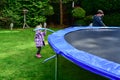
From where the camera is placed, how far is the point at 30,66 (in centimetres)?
569

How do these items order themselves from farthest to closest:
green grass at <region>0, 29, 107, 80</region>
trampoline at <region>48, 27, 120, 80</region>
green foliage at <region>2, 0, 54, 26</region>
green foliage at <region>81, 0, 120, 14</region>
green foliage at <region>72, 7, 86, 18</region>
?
1. green foliage at <region>2, 0, 54, 26</region>
2. green foliage at <region>72, 7, 86, 18</region>
3. green foliage at <region>81, 0, 120, 14</region>
4. green grass at <region>0, 29, 107, 80</region>
5. trampoline at <region>48, 27, 120, 80</region>

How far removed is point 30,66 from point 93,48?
154cm

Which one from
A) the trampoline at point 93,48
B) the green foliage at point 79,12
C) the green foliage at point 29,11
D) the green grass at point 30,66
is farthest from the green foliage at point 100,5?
the trampoline at point 93,48

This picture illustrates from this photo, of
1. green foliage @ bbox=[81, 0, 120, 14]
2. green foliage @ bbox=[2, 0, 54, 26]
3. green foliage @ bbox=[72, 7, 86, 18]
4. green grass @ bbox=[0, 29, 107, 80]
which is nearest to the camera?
green grass @ bbox=[0, 29, 107, 80]

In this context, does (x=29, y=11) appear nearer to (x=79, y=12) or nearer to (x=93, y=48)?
(x=79, y=12)

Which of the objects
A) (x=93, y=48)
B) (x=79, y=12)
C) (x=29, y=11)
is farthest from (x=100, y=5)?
(x=93, y=48)

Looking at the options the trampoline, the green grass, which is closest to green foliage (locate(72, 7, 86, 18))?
the green grass

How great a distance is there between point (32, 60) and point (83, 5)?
19.9ft

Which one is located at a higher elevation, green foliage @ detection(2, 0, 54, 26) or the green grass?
green foliage @ detection(2, 0, 54, 26)

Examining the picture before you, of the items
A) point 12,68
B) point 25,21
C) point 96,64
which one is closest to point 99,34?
point 12,68

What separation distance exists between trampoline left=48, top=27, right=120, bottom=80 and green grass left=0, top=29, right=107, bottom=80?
41 cm

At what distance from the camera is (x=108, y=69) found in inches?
111

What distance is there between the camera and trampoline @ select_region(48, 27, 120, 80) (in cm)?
294

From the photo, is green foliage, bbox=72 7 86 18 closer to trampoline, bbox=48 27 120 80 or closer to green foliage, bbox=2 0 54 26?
green foliage, bbox=2 0 54 26
